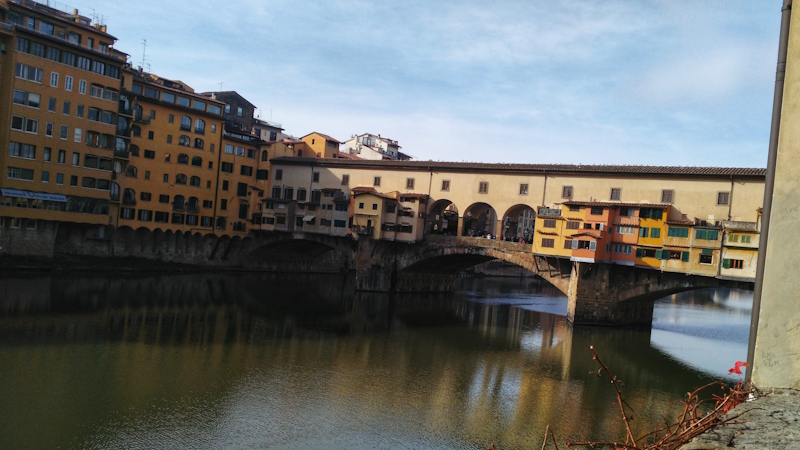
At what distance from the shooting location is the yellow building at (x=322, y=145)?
69812 mm

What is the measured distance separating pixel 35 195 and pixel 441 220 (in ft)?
108

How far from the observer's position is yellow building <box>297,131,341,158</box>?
6981 cm

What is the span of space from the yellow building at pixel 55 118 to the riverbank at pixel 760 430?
160 ft

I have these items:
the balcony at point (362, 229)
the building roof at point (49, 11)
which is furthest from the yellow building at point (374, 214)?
the building roof at point (49, 11)

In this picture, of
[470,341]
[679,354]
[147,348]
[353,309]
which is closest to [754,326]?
[147,348]

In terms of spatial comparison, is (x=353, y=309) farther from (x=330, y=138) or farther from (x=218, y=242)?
(x=330, y=138)

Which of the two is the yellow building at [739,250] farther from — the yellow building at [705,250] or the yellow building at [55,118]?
the yellow building at [55,118]

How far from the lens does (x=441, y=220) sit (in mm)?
57156

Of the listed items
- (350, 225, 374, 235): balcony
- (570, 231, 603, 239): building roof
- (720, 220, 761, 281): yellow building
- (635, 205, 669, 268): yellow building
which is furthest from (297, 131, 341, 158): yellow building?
(720, 220, 761, 281): yellow building

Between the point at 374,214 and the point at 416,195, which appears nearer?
the point at 416,195

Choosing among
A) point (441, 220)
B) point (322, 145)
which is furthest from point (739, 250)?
point (322, 145)

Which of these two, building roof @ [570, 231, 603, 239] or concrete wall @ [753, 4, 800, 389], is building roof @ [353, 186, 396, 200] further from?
concrete wall @ [753, 4, 800, 389]

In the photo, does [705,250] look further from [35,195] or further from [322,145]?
[35,195]

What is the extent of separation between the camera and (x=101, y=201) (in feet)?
161
